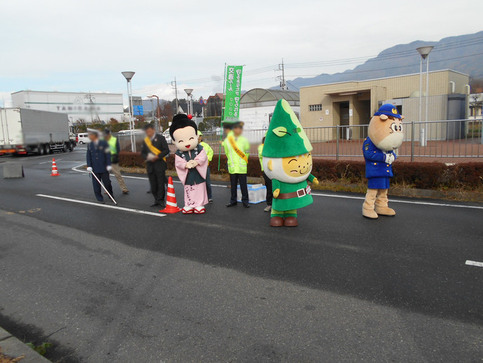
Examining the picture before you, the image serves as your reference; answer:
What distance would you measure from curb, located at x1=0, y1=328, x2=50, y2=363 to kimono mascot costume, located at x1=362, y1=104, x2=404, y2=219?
17.5 feet

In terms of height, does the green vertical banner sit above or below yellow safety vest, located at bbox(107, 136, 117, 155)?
above

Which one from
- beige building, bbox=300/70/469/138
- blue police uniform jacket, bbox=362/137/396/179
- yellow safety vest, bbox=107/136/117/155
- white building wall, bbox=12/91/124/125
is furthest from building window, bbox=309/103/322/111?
blue police uniform jacket, bbox=362/137/396/179

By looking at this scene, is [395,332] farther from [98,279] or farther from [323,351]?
[98,279]

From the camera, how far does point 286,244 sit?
209 inches

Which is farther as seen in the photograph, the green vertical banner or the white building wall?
the green vertical banner

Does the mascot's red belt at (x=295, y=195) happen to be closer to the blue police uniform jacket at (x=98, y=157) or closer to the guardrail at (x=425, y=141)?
the guardrail at (x=425, y=141)

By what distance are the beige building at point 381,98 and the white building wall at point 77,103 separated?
18.9m

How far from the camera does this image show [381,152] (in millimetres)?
6281

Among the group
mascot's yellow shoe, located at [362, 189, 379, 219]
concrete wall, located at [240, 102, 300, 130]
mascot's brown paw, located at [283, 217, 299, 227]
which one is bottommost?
mascot's brown paw, located at [283, 217, 299, 227]

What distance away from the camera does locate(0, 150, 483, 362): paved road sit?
9.63 ft

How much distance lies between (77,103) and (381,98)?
21.6 metres

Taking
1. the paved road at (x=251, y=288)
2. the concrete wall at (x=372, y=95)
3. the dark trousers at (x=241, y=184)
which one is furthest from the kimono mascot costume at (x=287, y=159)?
the concrete wall at (x=372, y=95)

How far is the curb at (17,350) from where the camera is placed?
2756 millimetres

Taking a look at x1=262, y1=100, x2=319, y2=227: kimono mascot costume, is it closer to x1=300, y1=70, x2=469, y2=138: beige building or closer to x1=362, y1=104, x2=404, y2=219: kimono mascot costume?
x1=362, y1=104, x2=404, y2=219: kimono mascot costume
